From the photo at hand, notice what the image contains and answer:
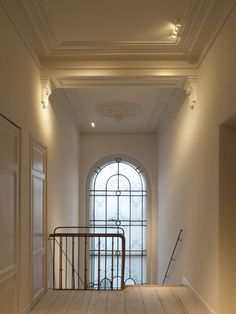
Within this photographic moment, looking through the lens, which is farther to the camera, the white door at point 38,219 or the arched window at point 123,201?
the arched window at point 123,201

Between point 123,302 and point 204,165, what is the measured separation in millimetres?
1999

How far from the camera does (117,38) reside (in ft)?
14.2

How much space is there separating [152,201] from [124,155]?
1363 mm

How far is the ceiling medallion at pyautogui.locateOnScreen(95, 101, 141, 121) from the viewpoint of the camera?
7278mm

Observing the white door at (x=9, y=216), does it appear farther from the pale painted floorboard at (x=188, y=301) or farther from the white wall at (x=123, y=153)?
the white wall at (x=123, y=153)

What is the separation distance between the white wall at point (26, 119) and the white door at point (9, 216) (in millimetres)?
181

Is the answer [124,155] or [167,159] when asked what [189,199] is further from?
[124,155]

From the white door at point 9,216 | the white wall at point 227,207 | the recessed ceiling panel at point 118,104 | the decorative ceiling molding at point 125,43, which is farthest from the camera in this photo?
the recessed ceiling panel at point 118,104

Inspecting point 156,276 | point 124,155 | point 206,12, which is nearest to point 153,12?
point 206,12

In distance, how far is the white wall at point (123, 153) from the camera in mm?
9859

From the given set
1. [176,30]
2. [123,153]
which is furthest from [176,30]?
[123,153]

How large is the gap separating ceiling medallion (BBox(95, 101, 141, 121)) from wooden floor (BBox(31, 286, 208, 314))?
330 centimetres

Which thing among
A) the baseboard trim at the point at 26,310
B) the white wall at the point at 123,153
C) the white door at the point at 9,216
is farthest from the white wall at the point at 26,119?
the white wall at the point at 123,153

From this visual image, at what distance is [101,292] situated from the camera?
5449 mm
